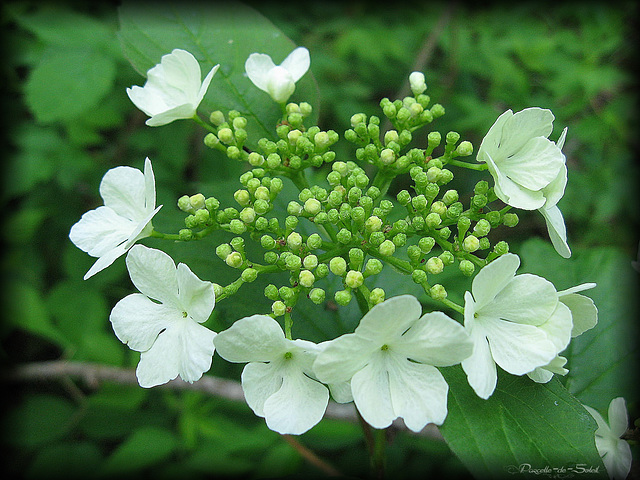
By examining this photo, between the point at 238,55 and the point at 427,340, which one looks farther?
the point at 238,55

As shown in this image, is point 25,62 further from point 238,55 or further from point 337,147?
point 337,147

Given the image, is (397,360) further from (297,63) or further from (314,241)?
(297,63)

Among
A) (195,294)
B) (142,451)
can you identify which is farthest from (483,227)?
(142,451)

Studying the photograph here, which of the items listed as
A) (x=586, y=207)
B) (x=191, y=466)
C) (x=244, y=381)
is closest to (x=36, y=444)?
(x=191, y=466)

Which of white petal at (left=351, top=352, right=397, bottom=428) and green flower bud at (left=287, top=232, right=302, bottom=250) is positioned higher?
green flower bud at (left=287, top=232, right=302, bottom=250)

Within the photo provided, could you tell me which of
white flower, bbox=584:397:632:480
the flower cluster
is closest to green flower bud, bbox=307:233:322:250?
the flower cluster

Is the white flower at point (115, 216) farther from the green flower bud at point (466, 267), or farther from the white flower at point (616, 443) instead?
the white flower at point (616, 443)

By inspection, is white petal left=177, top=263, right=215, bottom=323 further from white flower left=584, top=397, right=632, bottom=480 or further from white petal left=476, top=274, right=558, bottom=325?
white flower left=584, top=397, right=632, bottom=480
